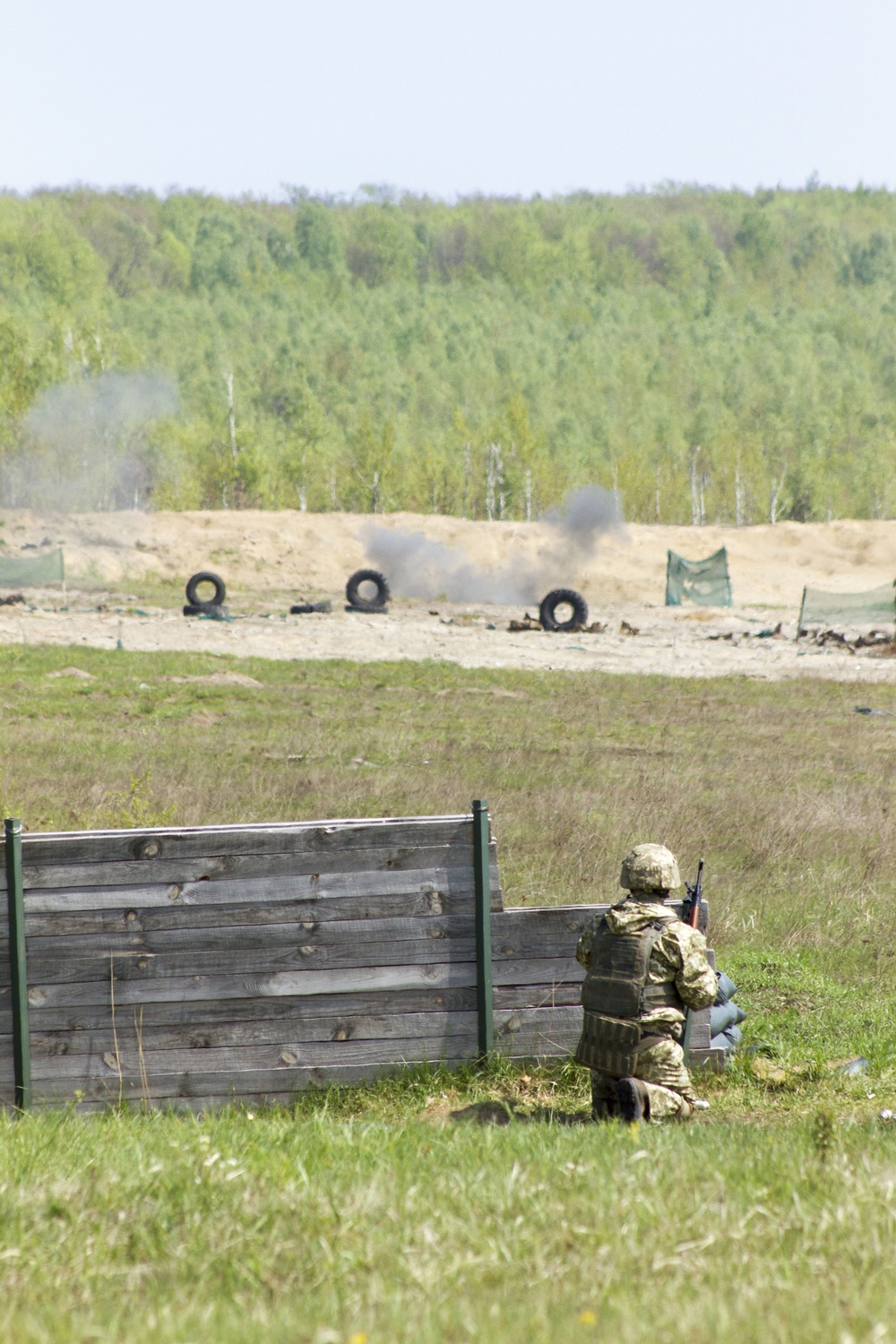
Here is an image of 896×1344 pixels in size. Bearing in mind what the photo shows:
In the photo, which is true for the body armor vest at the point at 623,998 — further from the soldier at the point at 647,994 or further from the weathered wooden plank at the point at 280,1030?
the weathered wooden plank at the point at 280,1030

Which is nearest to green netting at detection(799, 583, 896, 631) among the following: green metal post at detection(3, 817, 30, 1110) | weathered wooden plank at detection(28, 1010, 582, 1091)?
weathered wooden plank at detection(28, 1010, 582, 1091)

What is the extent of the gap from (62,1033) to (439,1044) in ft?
5.92

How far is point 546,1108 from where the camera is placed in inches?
231

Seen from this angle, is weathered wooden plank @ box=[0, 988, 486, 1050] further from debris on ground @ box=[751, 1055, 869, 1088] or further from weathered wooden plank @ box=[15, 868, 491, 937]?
debris on ground @ box=[751, 1055, 869, 1088]

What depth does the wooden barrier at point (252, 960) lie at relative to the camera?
578 cm

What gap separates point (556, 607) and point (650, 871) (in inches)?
1194

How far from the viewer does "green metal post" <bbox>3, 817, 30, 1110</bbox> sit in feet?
18.7

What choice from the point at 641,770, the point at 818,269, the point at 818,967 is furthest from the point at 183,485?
the point at 818,269

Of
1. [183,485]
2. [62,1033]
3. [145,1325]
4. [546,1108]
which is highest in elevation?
[183,485]

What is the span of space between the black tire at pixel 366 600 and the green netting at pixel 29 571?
9853 millimetres

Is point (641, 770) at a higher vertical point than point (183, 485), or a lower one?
lower

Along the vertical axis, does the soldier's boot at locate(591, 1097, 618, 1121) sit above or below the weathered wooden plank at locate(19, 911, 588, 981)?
below

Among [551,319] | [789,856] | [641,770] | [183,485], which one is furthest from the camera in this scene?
[551,319]

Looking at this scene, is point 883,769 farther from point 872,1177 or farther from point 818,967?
point 872,1177
